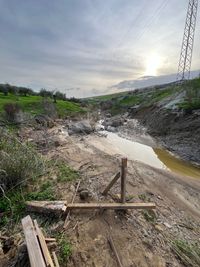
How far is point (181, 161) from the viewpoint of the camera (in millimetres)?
13695

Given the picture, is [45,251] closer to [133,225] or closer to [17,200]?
[133,225]

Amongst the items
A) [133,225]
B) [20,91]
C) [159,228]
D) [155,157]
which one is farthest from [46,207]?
[20,91]

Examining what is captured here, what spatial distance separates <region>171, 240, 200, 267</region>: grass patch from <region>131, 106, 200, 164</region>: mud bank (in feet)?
28.7

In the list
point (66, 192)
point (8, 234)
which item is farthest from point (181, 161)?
point (8, 234)

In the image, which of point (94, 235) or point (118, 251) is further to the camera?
point (94, 235)

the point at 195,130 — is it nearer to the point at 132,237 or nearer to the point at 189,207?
the point at 189,207

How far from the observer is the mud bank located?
14654mm

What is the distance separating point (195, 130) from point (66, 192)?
1220 centimetres

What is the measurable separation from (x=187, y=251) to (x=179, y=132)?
555 inches

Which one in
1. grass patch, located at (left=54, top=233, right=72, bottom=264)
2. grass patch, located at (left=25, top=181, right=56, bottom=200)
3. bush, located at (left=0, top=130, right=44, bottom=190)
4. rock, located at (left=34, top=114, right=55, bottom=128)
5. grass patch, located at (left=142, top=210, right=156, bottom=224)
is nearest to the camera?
grass patch, located at (left=54, top=233, right=72, bottom=264)

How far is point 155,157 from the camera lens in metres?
14.8

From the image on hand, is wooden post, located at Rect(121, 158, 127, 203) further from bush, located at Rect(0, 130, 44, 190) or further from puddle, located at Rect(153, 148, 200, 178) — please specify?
puddle, located at Rect(153, 148, 200, 178)

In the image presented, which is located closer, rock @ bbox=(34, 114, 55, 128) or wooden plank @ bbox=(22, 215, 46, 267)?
wooden plank @ bbox=(22, 215, 46, 267)

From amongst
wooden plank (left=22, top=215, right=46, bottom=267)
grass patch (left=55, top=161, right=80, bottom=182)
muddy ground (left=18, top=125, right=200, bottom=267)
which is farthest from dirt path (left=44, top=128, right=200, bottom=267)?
wooden plank (left=22, top=215, right=46, bottom=267)
